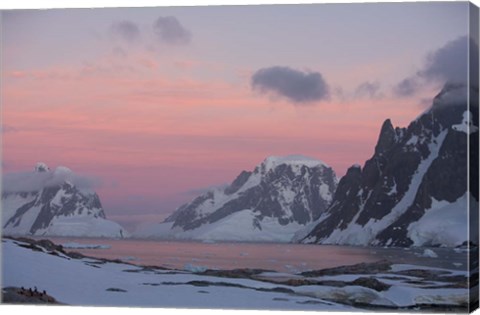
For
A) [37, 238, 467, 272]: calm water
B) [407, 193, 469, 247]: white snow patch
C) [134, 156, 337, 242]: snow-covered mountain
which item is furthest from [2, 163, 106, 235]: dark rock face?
[407, 193, 469, 247]: white snow patch

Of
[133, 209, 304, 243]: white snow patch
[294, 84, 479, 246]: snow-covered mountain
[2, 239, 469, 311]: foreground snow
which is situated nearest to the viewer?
[294, 84, 479, 246]: snow-covered mountain

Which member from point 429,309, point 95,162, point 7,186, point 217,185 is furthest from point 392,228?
point 7,186

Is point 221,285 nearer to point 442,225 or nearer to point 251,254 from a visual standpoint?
point 251,254

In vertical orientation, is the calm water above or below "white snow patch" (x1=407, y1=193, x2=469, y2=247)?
below

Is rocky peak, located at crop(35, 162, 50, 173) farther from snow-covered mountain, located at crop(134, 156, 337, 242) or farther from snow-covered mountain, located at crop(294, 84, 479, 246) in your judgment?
snow-covered mountain, located at crop(294, 84, 479, 246)

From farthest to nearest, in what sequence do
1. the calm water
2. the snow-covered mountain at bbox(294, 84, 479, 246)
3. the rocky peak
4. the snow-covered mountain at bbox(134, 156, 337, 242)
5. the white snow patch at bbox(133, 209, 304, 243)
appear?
the rocky peak → the white snow patch at bbox(133, 209, 304, 243) → the snow-covered mountain at bbox(134, 156, 337, 242) → the calm water → the snow-covered mountain at bbox(294, 84, 479, 246)

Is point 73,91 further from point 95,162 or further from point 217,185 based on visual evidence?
point 217,185

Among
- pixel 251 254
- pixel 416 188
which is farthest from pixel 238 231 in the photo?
pixel 416 188

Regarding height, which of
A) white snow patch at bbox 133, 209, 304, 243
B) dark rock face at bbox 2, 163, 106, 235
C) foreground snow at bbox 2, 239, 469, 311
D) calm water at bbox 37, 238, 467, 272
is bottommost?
foreground snow at bbox 2, 239, 469, 311
